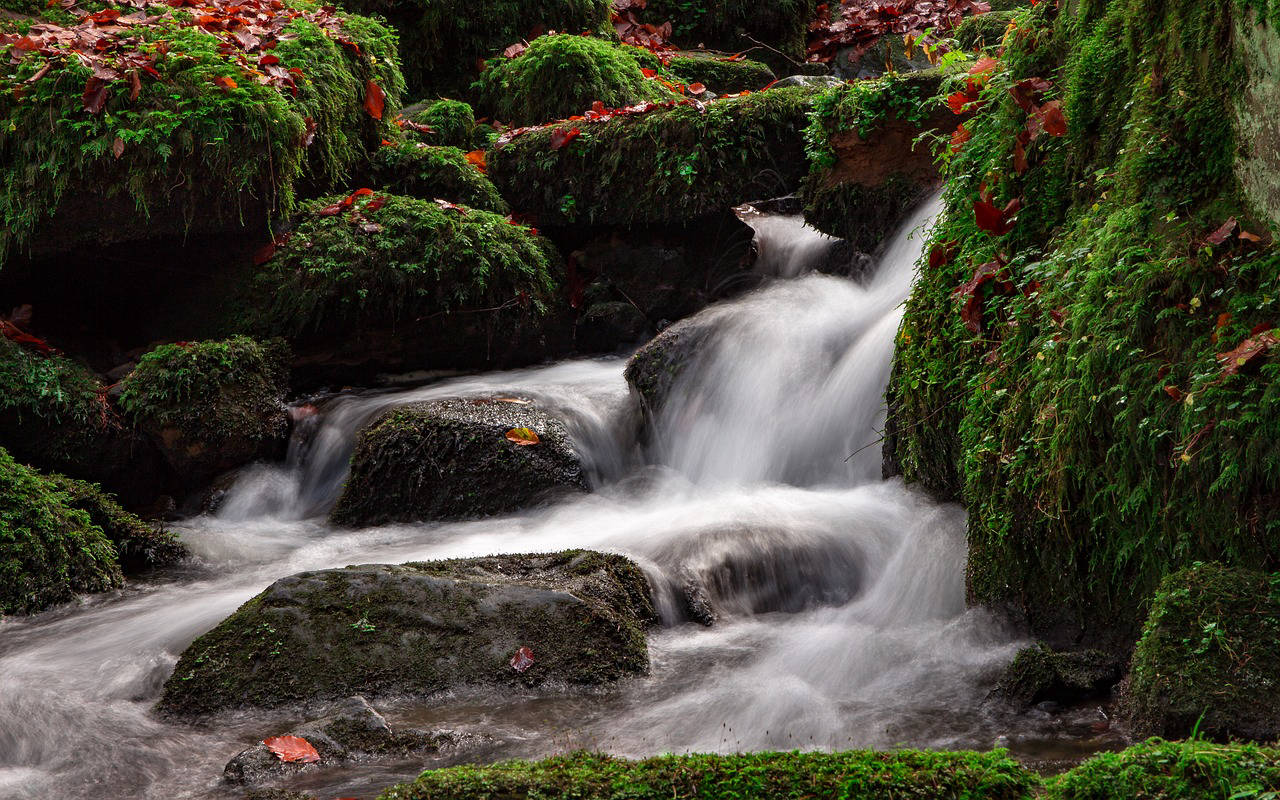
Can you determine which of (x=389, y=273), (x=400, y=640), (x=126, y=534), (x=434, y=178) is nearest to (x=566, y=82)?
(x=434, y=178)

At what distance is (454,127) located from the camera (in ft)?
32.2

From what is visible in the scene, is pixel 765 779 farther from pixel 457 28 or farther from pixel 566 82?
pixel 457 28

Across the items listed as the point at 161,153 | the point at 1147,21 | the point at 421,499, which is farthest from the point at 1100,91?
the point at 161,153

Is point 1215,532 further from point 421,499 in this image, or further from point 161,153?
point 161,153

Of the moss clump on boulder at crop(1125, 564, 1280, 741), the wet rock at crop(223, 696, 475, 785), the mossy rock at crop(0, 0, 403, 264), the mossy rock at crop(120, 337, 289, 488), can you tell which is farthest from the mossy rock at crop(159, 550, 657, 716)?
the mossy rock at crop(0, 0, 403, 264)

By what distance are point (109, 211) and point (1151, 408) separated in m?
6.67

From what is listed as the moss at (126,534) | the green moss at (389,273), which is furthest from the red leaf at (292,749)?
the green moss at (389,273)

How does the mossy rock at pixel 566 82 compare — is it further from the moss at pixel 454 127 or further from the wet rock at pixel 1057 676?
the wet rock at pixel 1057 676

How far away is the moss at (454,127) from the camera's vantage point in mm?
9781

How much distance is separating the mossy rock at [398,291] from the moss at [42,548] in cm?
242

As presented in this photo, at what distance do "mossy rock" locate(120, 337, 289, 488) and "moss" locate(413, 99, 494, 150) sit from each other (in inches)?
131

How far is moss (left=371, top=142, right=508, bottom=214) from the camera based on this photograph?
8805 millimetres

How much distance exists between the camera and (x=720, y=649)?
4254 millimetres

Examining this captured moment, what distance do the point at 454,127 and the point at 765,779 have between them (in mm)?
8633
